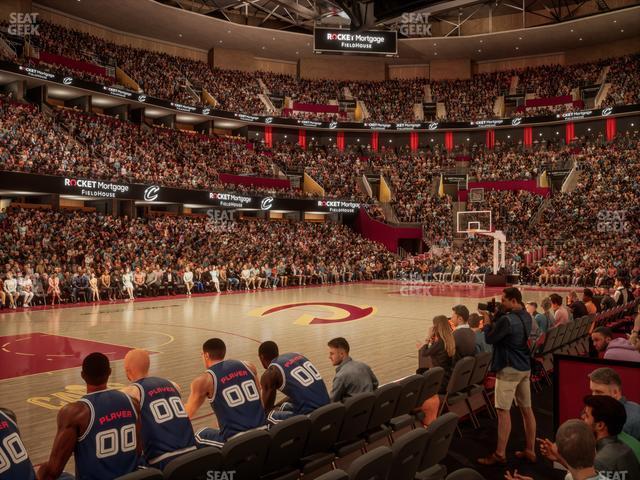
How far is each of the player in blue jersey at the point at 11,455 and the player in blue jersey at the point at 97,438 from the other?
0.15 meters

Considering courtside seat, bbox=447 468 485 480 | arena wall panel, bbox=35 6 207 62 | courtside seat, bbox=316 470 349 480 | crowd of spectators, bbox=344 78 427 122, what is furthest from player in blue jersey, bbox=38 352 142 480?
crowd of spectators, bbox=344 78 427 122

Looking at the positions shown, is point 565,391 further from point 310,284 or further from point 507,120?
point 507,120

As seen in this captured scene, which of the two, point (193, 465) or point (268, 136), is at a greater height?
point (268, 136)

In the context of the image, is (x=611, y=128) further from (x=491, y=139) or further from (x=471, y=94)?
(x=471, y=94)

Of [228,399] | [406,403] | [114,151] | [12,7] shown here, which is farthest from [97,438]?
[12,7]

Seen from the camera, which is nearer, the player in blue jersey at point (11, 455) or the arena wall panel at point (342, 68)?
the player in blue jersey at point (11, 455)

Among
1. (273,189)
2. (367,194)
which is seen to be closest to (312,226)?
(273,189)

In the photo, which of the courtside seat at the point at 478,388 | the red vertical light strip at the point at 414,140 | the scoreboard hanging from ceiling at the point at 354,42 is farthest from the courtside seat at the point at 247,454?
the red vertical light strip at the point at 414,140

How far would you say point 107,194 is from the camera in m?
25.1

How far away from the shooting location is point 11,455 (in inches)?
118

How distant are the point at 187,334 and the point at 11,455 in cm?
988

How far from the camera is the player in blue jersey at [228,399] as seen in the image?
4004 millimetres

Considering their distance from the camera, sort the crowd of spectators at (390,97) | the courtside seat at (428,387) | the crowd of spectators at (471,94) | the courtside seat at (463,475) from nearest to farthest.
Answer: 1. the courtside seat at (463,475)
2. the courtside seat at (428,387)
3. the crowd of spectators at (471,94)
4. the crowd of spectators at (390,97)

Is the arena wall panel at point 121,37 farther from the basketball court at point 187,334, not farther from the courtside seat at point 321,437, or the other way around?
the courtside seat at point 321,437
